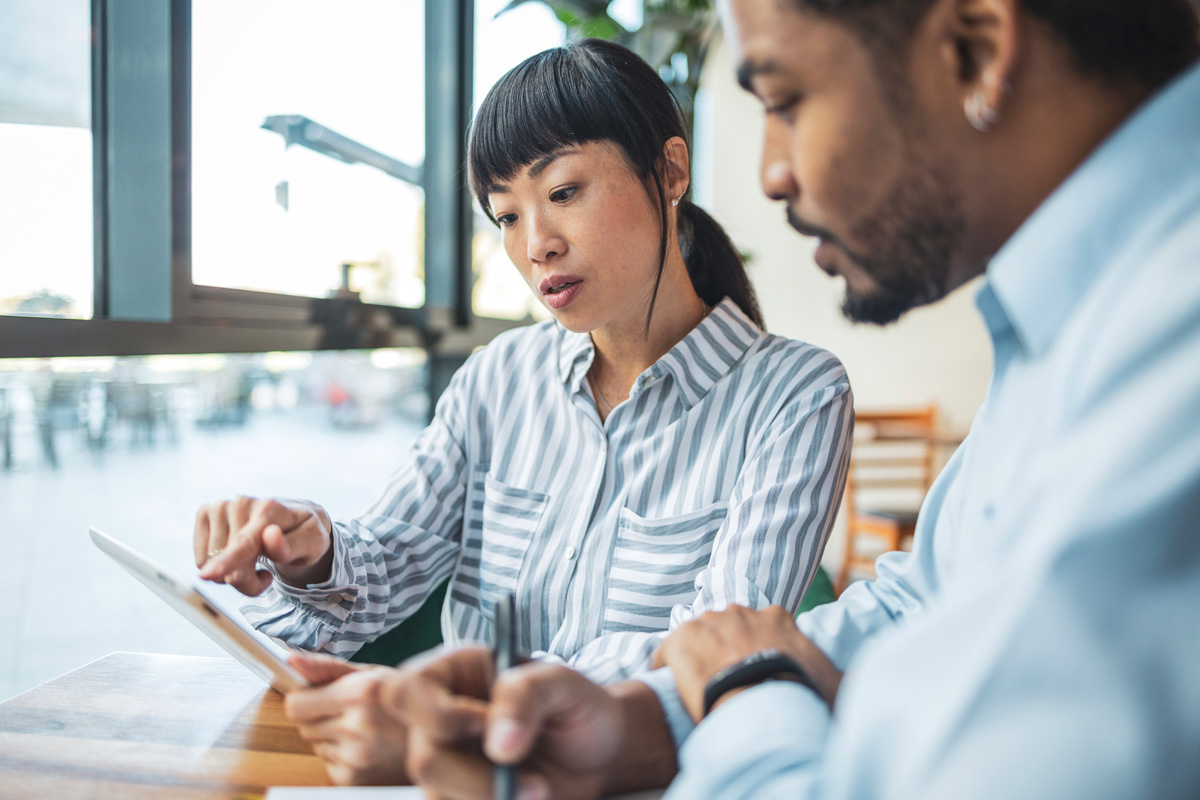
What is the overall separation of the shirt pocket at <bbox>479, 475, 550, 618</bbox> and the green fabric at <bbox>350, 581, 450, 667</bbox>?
0.10m

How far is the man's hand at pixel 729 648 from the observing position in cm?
65

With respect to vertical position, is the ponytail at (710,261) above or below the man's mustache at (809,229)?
above

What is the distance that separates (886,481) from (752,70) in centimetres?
354

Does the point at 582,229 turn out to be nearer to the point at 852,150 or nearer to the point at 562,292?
the point at 562,292

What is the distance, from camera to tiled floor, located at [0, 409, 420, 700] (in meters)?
1.17

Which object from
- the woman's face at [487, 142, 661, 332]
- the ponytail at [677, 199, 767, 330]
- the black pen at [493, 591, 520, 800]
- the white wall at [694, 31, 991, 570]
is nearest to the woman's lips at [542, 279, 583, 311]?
the woman's face at [487, 142, 661, 332]

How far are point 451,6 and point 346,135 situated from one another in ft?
2.53

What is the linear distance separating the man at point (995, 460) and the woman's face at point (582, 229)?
0.50m

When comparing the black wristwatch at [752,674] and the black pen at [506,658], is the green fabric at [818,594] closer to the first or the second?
the black wristwatch at [752,674]

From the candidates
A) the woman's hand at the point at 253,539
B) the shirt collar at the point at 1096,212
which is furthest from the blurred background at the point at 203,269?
the shirt collar at the point at 1096,212

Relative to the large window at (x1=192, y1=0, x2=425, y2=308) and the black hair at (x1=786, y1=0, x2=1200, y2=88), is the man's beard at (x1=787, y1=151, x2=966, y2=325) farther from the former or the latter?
the large window at (x1=192, y1=0, x2=425, y2=308)

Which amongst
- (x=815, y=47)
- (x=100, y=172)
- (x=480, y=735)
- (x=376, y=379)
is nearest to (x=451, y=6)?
(x=376, y=379)

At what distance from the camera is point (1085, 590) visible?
0.36 metres

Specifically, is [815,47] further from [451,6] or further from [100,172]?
[451,6]
